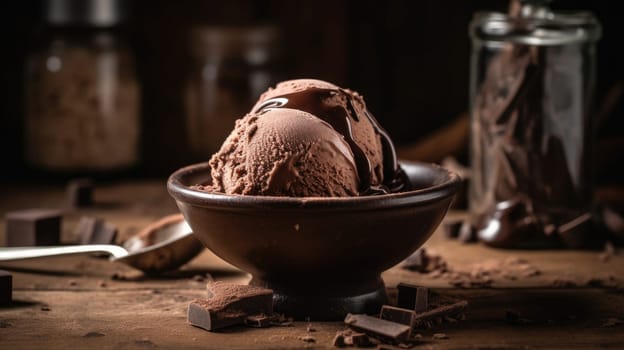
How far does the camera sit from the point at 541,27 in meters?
1.81

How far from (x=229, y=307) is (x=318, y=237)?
157mm

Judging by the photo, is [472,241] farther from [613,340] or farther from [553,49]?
[613,340]

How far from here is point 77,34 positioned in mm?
2387

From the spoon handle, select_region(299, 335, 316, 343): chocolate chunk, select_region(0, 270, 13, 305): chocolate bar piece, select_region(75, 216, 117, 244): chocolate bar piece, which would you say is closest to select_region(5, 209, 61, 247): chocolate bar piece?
select_region(75, 216, 117, 244): chocolate bar piece

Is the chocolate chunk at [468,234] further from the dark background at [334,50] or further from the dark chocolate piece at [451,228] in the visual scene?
the dark background at [334,50]

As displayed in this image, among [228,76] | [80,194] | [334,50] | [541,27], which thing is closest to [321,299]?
[541,27]

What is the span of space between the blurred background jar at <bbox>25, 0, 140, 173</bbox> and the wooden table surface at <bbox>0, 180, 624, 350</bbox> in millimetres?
464

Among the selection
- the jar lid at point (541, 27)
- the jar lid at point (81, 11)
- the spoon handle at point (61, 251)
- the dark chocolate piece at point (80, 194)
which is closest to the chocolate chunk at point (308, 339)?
the spoon handle at point (61, 251)

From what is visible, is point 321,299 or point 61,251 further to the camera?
point 61,251

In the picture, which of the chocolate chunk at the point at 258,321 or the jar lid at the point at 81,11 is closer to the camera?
the chocolate chunk at the point at 258,321

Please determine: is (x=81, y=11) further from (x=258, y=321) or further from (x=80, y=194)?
(x=258, y=321)

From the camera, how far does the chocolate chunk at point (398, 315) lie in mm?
1224

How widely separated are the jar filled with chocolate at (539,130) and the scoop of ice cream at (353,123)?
0.42m

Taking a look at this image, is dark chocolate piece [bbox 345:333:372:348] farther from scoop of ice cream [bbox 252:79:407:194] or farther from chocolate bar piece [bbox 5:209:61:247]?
chocolate bar piece [bbox 5:209:61:247]
